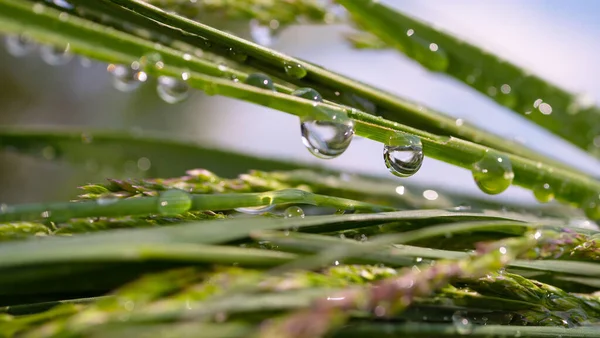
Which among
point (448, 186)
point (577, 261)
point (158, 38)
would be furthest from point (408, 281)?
point (448, 186)

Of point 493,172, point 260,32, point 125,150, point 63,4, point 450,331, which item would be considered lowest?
point 450,331

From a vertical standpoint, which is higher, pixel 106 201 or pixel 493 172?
pixel 493 172

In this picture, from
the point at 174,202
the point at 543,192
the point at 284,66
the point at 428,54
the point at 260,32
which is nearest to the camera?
the point at 174,202

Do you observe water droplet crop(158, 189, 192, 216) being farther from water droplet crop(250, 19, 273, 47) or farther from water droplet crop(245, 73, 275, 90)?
water droplet crop(250, 19, 273, 47)

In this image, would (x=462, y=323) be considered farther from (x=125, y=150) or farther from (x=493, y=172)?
(x=125, y=150)

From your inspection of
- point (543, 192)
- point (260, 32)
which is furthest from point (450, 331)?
point (260, 32)

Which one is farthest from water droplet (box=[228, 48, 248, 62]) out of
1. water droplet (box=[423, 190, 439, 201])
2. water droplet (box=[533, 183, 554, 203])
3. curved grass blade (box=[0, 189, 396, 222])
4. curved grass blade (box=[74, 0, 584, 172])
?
water droplet (box=[423, 190, 439, 201])

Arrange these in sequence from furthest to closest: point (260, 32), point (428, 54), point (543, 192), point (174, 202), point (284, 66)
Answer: point (260, 32), point (428, 54), point (543, 192), point (284, 66), point (174, 202)
